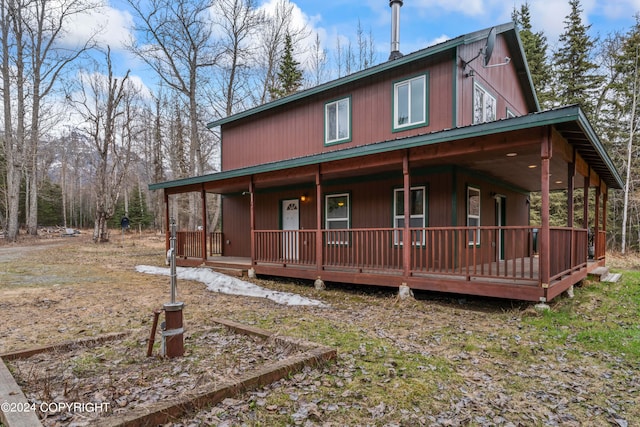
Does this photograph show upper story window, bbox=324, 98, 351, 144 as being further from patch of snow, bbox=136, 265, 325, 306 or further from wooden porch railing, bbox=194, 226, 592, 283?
patch of snow, bbox=136, 265, 325, 306

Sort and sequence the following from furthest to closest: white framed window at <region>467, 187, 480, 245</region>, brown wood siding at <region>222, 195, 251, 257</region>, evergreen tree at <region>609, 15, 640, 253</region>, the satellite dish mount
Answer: evergreen tree at <region>609, 15, 640, 253</region> < brown wood siding at <region>222, 195, 251, 257</region> < white framed window at <region>467, 187, 480, 245</region> < the satellite dish mount

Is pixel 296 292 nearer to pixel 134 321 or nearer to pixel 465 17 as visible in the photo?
pixel 134 321

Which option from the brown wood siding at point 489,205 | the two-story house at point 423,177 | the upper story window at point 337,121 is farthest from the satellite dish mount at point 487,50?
the upper story window at point 337,121

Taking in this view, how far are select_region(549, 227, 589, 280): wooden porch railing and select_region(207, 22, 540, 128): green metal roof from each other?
491 centimetres

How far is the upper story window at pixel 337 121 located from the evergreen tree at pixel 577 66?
1862 cm

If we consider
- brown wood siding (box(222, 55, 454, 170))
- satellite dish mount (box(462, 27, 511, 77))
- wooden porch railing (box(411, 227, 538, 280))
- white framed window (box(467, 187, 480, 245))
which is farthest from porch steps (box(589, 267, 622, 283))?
satellite dish mount (box(462, 27, 511, 77))

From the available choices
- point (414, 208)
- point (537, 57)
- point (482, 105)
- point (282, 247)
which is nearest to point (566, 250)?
point (414, 208)

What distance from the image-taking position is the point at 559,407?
318 cm

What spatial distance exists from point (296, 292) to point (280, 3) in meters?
22.2

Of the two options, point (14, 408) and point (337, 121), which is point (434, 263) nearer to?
point (337, 121)

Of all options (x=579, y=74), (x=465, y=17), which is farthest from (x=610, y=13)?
(x=465, y=17)

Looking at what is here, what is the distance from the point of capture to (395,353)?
4.41 meters

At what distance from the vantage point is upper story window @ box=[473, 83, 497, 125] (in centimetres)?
966

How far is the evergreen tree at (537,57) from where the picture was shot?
76.8ft
